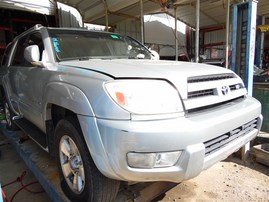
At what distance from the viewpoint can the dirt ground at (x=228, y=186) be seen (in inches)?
104

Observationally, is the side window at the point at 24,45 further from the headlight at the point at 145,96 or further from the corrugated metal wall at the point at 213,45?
the corrugated metal wall at the point at 213,45

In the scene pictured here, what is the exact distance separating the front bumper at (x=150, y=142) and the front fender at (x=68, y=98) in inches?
3.0

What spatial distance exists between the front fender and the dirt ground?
148 centimetres

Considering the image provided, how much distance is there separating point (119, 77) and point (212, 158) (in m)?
0.91

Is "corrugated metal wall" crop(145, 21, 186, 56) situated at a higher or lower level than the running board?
higher

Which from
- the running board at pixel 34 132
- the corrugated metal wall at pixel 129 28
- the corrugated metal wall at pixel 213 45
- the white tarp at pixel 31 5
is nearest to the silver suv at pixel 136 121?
the running board at pixel 34 132

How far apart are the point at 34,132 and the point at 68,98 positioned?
1380 millimetres

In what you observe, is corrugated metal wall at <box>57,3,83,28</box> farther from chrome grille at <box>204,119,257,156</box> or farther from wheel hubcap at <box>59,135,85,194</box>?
chrome grille at <box>204,119,257,156</box>

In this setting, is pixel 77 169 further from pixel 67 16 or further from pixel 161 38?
pixel 161 38

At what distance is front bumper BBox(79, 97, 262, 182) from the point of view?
1.54m

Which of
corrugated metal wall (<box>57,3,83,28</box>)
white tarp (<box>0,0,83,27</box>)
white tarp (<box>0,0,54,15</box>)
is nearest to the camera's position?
white tarp (<box>0,0,54,15</box>)

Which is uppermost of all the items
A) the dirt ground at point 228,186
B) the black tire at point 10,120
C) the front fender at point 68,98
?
the front fender at point 68,98

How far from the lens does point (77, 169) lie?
2.07 m

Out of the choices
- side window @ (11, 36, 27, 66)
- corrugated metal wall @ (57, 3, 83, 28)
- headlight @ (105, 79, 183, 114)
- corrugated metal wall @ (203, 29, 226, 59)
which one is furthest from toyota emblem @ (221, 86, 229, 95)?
corrugated metal wall @ (203, 29, 226, 59)
